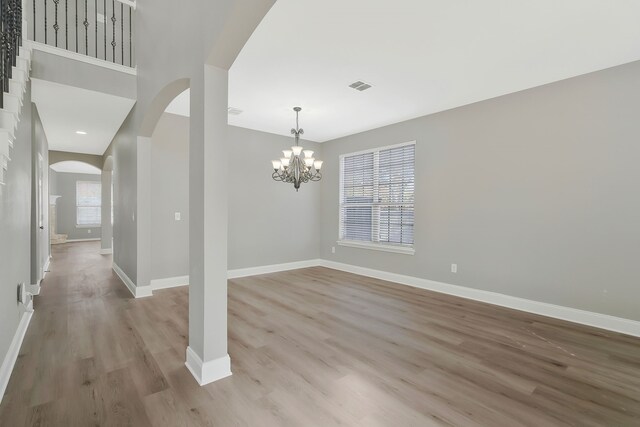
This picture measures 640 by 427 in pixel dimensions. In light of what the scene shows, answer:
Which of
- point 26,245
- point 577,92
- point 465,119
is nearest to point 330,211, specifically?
point 465,119

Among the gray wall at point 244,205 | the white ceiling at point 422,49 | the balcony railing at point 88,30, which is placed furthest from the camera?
the gray wall at point 244,205

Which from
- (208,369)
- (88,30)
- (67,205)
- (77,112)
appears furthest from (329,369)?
(67,205)

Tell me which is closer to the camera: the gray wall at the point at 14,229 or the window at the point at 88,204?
the gray wall at the point at 14,229

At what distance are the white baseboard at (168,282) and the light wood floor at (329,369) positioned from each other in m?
0.58

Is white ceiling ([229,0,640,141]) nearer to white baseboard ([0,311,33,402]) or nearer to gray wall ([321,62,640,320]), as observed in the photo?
gray wall ([321,62,640,320])

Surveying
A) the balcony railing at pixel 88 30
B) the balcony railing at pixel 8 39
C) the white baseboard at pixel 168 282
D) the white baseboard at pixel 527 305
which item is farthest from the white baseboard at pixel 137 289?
the white baseboard at pixel 527 305

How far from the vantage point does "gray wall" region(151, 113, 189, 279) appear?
4.61 m

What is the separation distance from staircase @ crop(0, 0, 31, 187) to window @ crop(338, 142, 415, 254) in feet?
15.3

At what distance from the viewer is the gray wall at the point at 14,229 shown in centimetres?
216

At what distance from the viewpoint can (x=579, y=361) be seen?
2498mm

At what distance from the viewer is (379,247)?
5.37 metres

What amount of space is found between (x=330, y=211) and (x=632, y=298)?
4.57 metres

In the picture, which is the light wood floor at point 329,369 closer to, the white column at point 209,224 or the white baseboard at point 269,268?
the white column at point 209,224

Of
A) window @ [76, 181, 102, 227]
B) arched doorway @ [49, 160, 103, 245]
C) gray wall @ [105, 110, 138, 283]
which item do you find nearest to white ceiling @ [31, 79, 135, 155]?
gray wall @ [105, 110, 138, 283]
